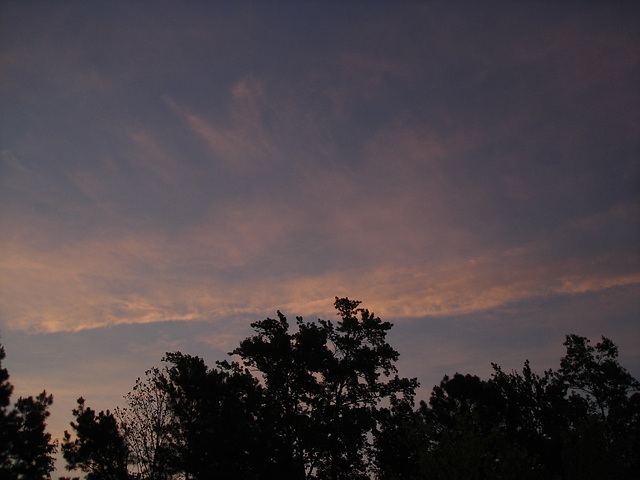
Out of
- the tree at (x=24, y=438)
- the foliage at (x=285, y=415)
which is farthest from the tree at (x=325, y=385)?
the tree at (x=24, y=438)

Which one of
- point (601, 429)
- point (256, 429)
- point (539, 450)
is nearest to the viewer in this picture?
point (601, 429)

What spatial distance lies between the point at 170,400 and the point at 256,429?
7757 mm

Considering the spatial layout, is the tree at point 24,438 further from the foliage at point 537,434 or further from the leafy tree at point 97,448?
the foliage at point 537,434

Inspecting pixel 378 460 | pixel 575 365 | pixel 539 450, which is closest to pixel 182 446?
pixel 378 460

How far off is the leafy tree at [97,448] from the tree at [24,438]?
6.10 m

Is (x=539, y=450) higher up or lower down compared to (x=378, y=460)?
higher up

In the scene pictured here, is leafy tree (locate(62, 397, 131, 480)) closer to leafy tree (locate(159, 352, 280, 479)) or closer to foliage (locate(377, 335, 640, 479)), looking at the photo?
leafy tree (locate(159, 352, 280, 479))

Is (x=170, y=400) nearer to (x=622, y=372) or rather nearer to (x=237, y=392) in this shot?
(x=237, y=392)

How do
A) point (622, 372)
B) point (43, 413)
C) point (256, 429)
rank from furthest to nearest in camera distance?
1. point (622, 372)
2. point (256, 429)
3. point (43, 413)

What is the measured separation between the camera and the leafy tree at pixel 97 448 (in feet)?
106

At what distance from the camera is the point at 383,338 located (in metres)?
34.4

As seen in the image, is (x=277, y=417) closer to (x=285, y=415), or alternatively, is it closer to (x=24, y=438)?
(x=285, y=415)

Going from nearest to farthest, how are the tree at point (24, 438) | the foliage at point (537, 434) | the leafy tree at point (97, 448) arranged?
the foliage at point (537, 434) < the tree at point (24, 438) < the leafy tree at point (97, 448)

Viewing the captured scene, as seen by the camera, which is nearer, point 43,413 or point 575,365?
point 43,413
